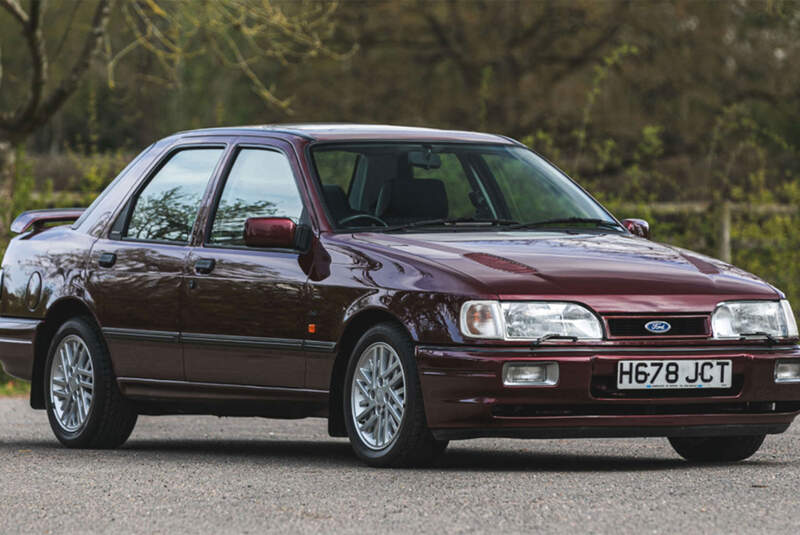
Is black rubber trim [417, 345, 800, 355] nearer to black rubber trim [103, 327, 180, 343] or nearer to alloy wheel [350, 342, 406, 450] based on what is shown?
alloy wheel [350, 342, 406, 450]

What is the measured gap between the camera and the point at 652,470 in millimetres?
7840

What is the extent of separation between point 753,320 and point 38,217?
16.2 feet

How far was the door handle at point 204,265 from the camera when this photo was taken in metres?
8.86

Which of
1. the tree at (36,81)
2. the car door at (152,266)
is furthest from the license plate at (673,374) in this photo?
the tree at (36,81)

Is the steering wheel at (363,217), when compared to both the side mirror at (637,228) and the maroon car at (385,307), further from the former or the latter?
the side mirror at (637,228)

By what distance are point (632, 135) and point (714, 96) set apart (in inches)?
77.3

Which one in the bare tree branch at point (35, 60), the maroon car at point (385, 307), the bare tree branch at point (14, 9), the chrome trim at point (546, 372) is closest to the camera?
the chrome trim at point (546, 372)

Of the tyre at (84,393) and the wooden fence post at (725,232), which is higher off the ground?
the wooden fence post at (725,232)

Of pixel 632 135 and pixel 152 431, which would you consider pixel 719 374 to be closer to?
pixel 152 431

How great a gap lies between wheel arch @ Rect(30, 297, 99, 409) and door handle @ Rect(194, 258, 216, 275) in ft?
4.34

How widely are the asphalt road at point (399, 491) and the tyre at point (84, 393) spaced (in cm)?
17

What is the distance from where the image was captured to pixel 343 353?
8109mm

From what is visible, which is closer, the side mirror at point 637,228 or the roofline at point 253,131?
the roofline at point 253,131

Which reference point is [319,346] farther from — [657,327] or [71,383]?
[71,383]
